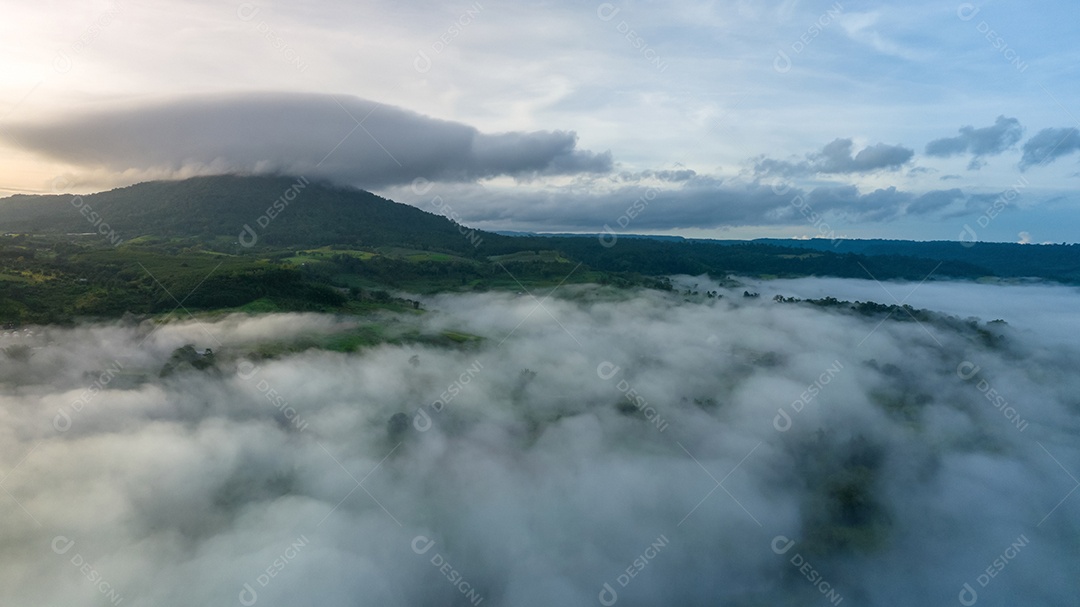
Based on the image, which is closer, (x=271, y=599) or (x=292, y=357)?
(x=271, y=599)

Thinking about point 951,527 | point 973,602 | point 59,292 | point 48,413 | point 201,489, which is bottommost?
point 973,602

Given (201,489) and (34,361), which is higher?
(34,361)

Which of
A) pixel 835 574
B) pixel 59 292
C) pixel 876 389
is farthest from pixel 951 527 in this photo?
pixel 59 292

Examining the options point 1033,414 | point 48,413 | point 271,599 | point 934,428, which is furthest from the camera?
point 1033,414

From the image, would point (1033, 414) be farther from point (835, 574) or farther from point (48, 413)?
point (48, 413)

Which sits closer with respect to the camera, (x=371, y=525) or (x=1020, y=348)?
(x=371, y=525)

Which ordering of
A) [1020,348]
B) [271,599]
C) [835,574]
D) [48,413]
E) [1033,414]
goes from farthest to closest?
[1020,348], [1033,414], [835,574], [48,413], [271,599]

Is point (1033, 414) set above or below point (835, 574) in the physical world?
above

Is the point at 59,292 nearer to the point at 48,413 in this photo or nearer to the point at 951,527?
the point at 48,413

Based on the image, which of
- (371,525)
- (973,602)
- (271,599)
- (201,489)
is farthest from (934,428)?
(201,489)
